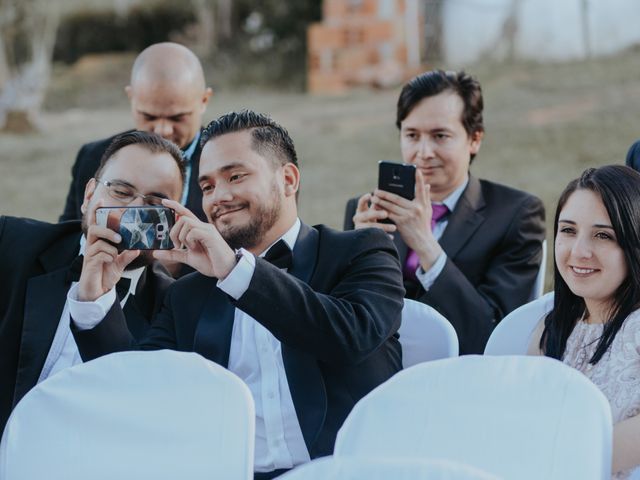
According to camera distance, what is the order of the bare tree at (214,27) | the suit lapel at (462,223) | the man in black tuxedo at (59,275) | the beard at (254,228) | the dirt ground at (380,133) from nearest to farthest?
the beard at (254,228)
the man in black tuxedo at (59,275)
the suit lapel at (462,223)
the dirt ground at (380,133)
the bare tree at (214,27)

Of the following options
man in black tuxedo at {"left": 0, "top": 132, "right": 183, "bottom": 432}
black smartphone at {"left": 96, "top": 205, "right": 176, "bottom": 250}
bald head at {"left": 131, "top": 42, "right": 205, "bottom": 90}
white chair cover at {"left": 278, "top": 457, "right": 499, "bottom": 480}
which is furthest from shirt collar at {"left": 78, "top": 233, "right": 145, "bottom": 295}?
white chair cover at {"left": 278, "top": 457, "right": 499, "bottom": 480}

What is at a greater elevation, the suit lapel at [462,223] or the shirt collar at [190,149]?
the shirt collar at [190,149]

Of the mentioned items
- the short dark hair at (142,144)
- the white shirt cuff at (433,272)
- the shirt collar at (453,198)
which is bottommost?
the white shirt cuff at (433,272)

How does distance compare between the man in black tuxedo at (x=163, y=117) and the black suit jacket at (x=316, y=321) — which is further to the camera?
the man in black tuxedo at (x=163, y=117)

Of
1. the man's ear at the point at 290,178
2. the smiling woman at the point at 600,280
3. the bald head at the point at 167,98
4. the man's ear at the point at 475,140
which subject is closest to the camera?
the smiling woman at the point at 600,280

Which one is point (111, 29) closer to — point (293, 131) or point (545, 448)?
point (293, 131)

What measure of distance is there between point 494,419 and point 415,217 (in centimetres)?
171

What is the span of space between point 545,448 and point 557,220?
3.45ft

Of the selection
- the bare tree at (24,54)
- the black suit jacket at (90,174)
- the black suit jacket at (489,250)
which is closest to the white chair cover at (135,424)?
the black suit jacket at (489,250)

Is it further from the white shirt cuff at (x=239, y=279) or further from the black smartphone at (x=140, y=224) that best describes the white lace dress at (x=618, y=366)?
the black smartphone at (x=140, y=224)

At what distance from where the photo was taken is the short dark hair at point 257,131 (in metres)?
3.24

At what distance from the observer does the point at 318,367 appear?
3.04 metres

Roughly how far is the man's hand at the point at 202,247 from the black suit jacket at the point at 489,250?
1368 mm

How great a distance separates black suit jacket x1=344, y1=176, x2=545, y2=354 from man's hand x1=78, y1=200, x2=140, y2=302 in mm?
1354
